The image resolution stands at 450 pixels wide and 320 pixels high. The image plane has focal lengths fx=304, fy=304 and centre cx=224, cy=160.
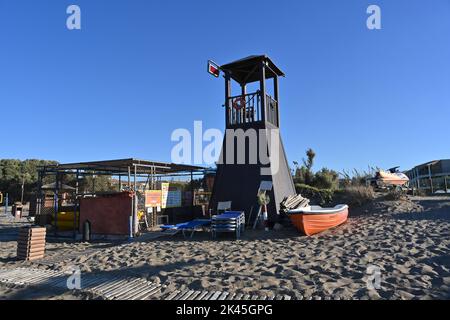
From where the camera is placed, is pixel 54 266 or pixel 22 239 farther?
pixel 22 239

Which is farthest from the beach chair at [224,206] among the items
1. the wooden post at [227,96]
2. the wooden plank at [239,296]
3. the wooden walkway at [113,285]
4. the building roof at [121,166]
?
the wooden plank at [239,296]

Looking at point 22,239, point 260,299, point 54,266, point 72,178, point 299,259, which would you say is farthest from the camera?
point 72,178

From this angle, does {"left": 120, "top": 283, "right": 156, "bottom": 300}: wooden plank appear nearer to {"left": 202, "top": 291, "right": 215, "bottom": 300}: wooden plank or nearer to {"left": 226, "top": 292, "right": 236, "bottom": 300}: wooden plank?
{"left": 202, "top": 291, "right": 215, "bottom": 300}: wooden plank

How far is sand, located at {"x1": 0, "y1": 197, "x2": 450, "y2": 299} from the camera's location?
15.2 feet

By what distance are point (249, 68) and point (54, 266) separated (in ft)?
32.6

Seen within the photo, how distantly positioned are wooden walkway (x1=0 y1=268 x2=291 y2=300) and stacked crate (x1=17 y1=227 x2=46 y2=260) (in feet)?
3.77

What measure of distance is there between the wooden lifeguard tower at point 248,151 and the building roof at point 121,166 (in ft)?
7.89

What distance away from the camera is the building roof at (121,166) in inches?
428

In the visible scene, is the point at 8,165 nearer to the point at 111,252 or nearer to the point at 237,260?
the point at 111,252

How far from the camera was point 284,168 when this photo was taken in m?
12.6

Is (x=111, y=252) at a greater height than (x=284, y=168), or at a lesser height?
lesser

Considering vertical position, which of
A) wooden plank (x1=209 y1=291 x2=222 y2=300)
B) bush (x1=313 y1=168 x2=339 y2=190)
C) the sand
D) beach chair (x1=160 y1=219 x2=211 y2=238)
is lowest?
wooden plank (x1=209 y1=291 x2=222 y2=300)

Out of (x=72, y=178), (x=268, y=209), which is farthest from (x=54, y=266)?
(x=72, y=178)

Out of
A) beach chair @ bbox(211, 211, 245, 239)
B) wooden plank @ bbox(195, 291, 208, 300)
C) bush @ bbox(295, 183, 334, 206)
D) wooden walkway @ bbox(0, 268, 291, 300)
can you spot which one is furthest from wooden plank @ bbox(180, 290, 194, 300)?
bush @ bbox(295, 183, 334, 206)
